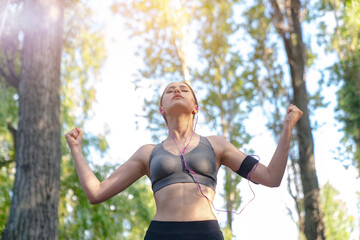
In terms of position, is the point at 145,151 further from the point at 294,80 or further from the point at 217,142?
the point at 294,80

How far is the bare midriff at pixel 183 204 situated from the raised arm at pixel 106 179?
31 centimetres

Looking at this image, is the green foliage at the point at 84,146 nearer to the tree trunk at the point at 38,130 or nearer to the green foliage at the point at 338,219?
the tree trunk at the point at 38,130

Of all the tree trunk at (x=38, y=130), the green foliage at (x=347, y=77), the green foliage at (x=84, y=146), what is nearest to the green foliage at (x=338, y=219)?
the green foliage at (x=347, y=77)

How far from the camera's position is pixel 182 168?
2.36 m

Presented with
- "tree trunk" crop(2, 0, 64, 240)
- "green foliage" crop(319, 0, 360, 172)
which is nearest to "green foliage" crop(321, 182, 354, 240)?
"green foliage" crop(319, 0, 360, 172)

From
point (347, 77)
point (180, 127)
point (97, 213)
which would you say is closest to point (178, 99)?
point (180, 127)

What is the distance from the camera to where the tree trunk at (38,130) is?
4512 mm

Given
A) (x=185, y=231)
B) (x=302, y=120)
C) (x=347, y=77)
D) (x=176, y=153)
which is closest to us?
(x=185, y=231)

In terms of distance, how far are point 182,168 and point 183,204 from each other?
20 cm

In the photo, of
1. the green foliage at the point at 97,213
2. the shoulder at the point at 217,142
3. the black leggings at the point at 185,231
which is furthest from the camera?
the green foliage at the point at 97,213

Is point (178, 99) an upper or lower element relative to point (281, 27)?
lower

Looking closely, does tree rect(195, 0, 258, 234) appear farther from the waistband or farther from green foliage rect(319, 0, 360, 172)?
the waistband

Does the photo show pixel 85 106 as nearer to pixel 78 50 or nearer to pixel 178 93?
pixel 78 50

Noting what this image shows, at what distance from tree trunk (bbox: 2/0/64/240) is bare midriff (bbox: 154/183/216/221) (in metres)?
2.66
